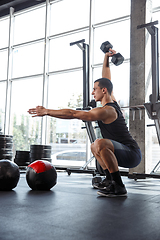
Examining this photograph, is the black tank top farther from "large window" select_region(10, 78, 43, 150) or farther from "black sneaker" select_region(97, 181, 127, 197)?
"large window" select_region(10, 78, 43, 150)

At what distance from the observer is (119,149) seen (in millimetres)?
A: 2510

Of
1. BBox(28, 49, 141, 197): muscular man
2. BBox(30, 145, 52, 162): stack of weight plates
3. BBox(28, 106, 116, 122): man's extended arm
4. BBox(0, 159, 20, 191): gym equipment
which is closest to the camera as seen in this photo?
BBox(28, 106, 116, 122): man's extended arm

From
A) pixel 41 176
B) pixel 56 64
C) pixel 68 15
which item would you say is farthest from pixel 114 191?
pixel 68 15

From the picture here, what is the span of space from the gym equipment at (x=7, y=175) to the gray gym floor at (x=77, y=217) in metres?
0.27

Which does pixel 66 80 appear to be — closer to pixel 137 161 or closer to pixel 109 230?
pixel 137 161

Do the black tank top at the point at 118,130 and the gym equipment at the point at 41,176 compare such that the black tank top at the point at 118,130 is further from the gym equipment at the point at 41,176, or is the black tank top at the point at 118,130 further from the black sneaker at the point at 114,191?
the gym equipment at the point at 41,176

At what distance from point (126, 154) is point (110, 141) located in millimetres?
228

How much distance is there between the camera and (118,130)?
8.55 ft

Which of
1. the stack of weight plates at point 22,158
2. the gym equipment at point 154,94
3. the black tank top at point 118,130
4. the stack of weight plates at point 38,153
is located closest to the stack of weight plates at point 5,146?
the stack of weight plates at point 22,158

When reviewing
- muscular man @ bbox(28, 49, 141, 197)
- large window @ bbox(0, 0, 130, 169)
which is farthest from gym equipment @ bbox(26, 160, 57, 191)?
large window @ bbox(0, 0, 130, 169)

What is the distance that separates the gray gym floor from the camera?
133 centimetres

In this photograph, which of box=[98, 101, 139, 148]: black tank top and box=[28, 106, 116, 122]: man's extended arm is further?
box=[98, 101, 139, 148]: black tank top

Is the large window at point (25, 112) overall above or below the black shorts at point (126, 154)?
above

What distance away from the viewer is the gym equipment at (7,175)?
272 centimetres
